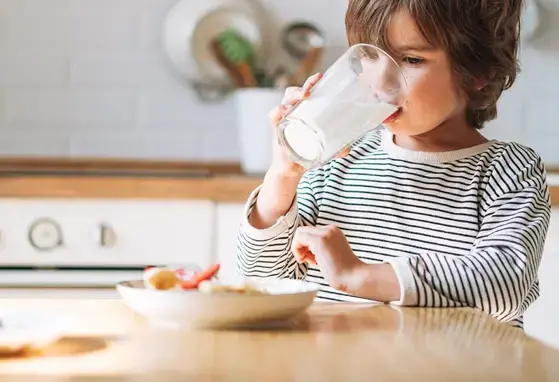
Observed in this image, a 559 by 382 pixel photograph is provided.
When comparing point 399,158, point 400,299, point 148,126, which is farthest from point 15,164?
point 400,299

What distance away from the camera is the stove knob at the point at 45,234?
181cm

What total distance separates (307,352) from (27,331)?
0.22 metres

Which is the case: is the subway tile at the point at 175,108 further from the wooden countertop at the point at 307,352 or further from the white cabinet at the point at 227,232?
the wooden countertop at the point at 307,352

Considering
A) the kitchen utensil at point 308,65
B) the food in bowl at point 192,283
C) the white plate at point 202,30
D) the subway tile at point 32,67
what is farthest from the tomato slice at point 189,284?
the subway tile at point 32,67

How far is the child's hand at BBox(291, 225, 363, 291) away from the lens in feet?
3.38

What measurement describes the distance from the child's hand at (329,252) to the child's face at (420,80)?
0.76ft

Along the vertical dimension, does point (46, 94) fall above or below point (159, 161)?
above

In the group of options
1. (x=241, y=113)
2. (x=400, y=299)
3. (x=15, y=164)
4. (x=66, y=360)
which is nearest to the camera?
(x=66, y=360)

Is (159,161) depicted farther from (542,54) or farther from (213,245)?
(542,54)

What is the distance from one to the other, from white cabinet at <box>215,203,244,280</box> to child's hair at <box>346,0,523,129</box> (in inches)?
23.3

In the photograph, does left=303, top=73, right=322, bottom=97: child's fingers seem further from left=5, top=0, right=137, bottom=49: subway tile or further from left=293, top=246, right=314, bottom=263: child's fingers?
left=5, top=0, right=137, bottom=49: subway tile

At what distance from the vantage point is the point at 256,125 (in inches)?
83.3

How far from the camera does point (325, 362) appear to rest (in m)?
0.66

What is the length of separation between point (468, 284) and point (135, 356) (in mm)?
497
